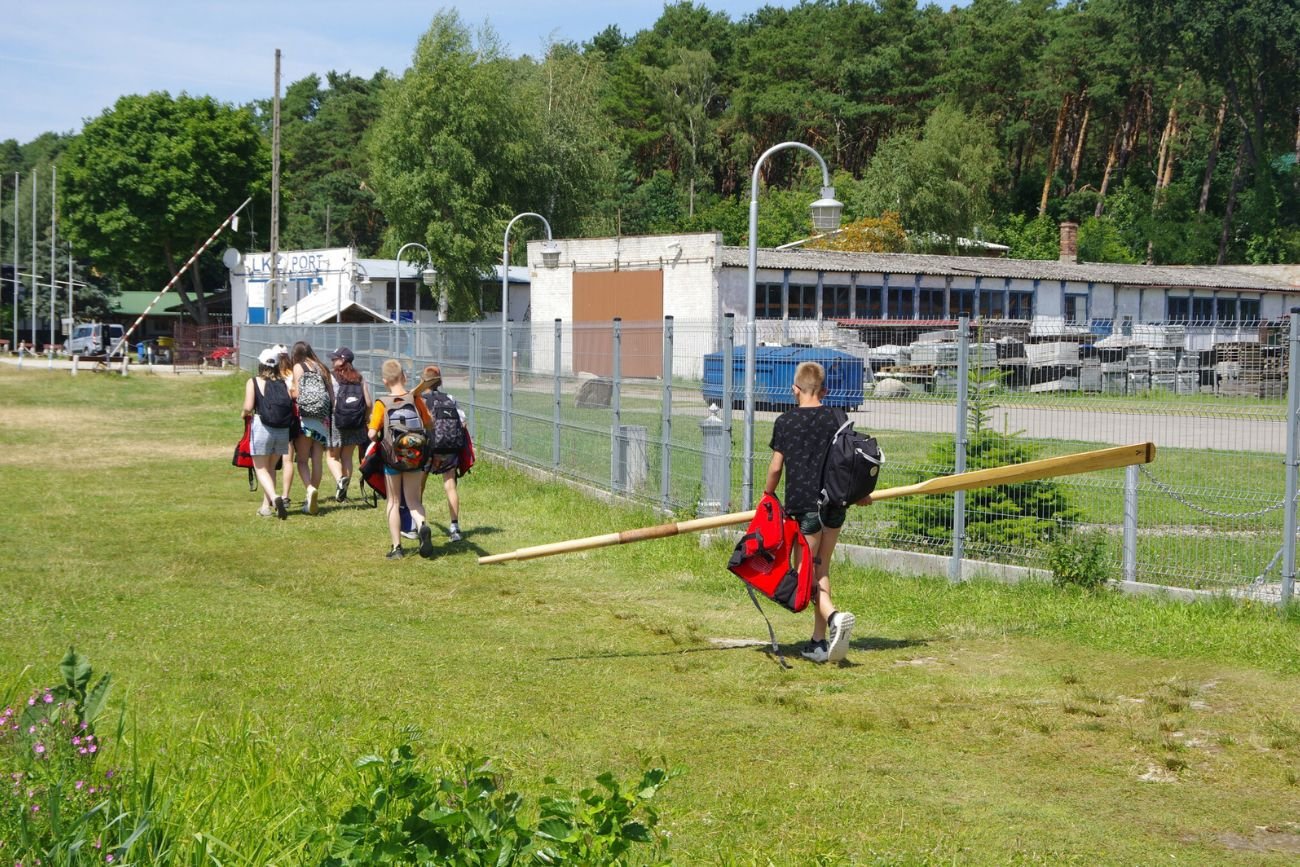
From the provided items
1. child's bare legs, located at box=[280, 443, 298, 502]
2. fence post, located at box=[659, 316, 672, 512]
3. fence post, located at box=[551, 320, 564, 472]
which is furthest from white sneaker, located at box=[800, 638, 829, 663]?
fence post, located at box=[551, 320, 564, 472]

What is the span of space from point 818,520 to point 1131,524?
2.72 meters

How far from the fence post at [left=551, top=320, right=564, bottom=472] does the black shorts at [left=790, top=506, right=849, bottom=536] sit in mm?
8530

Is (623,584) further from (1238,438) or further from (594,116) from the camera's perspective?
(594,116)

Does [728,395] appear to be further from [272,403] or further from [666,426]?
[272,403]

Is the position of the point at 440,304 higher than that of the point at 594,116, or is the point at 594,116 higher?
the point at 594,116

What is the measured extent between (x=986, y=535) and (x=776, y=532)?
3039 mm

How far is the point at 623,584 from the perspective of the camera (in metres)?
10.9

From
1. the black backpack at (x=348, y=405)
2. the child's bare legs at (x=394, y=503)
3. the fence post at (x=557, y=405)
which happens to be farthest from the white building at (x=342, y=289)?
the child's bare legs at (x=394, y=503)

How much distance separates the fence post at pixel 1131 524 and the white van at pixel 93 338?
216 feet

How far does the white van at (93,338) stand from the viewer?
7188 cm

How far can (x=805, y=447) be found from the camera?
818cm

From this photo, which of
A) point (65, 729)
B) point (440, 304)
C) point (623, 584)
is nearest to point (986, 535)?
point (623, 584)

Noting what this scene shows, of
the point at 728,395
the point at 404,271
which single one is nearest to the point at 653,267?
the point at 404,271

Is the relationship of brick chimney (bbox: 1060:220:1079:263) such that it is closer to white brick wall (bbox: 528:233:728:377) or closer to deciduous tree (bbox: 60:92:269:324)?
white brick wall (bbox: 528:233:728:377)
